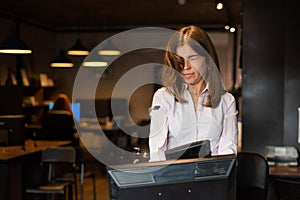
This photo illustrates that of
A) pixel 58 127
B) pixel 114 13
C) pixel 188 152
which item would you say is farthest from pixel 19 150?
pixel 114 13

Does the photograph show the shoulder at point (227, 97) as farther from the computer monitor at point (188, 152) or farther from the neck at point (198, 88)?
the computer monitor at point (188, 152)

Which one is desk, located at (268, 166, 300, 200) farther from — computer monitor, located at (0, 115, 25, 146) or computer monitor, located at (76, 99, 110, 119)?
computer monitor, located at (76, 99, 110, 119)

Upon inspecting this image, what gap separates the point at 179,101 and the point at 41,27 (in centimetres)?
961

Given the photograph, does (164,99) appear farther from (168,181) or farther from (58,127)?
(58,127)

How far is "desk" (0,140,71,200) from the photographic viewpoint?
5020mm

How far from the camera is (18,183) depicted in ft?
17.2

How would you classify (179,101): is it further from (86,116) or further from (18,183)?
(86,116)

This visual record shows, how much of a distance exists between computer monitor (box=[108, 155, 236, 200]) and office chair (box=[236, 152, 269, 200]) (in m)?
1.09

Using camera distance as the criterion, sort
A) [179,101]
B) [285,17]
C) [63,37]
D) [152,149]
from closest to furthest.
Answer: [152,149] < [179,101] < [285,17] < [63,37]

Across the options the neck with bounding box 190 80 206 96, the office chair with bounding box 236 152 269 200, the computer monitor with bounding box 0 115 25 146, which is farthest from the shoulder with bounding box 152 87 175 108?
the computer monitor with bounding box 0 115 25 146

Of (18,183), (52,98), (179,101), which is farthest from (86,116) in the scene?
(179,101)

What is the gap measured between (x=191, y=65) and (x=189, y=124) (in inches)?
8.4

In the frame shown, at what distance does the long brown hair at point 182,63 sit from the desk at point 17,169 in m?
3.48

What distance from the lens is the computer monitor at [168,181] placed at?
1.23 m
